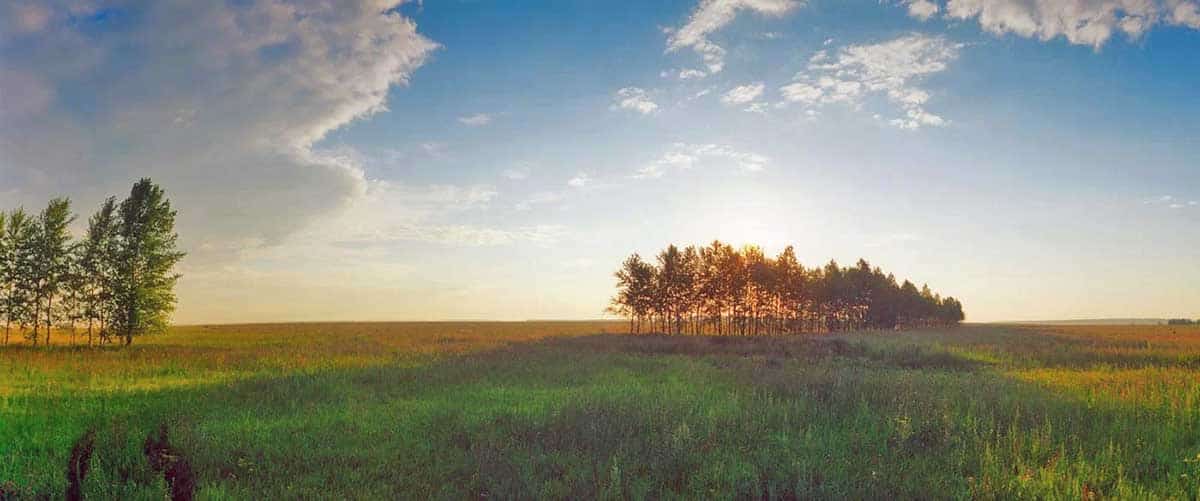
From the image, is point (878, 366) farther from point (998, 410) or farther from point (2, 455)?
point (2, 455)

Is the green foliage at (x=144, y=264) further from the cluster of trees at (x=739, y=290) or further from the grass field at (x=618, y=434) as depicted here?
the cluster of trees at (x=739, y=290)

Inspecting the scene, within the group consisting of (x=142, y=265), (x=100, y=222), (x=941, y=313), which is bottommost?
(x=941, y=313)

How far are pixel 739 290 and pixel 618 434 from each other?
54.3m

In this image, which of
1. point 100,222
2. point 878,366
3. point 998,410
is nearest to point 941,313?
point 878,366

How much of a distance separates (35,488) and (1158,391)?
22.6 metres

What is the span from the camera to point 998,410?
1148cm

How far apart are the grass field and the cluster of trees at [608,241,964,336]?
137 feet

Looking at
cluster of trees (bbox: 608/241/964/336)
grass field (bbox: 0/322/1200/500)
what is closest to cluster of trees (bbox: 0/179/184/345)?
grass field (bbox: 0/322/1200/500)

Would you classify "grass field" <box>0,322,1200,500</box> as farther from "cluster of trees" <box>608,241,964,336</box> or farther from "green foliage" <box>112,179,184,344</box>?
"cluster of trees" <box>608,241,964,336</box>

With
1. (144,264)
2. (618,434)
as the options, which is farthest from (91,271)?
(618,434)

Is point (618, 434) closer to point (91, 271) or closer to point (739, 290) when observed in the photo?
point (91, 271)

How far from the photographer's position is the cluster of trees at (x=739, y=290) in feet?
199

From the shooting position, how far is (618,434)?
9.85 m

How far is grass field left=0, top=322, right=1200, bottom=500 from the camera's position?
24.2 ft
